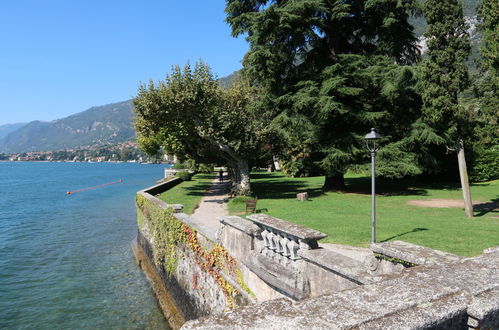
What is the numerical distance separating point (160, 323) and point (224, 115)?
525 inches

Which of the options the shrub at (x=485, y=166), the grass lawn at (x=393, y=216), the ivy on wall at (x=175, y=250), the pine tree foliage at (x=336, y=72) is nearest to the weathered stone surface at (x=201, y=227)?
the ivy on wall at (x=175, y=250)

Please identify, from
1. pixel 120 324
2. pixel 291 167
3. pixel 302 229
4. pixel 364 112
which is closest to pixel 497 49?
pixel 364 112

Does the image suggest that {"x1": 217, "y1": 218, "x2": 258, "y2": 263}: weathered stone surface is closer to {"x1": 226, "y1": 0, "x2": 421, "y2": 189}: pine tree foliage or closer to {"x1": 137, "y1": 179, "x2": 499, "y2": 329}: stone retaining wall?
{"x1": 137, "y1": 179, "x2": 499, "y2": 329}: stone retaining wall

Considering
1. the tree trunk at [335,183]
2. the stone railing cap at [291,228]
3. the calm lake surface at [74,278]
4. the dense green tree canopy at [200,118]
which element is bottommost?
the calm lake surface at [74,278]

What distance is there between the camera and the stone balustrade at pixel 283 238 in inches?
212

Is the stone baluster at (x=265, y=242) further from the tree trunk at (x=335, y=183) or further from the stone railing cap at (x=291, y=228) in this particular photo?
the tree trunk at (x=335, y=183)

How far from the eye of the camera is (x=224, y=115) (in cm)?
2122

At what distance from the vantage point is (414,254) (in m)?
4.23

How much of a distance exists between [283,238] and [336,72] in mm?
17614

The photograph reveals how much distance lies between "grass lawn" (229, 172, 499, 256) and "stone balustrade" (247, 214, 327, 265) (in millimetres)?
4619

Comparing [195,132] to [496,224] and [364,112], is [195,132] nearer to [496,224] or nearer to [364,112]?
[364,112]

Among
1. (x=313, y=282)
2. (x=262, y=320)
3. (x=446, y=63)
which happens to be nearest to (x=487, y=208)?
(x=446, y=63)

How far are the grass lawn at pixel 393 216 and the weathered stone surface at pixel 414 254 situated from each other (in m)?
5.39

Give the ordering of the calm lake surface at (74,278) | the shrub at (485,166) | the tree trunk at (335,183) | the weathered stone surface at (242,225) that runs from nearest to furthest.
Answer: the weathered stone surface at (242,225)
the calm lake surface at (74,278)
the tree trunk at (335,183)
the shrub at (485,166)
